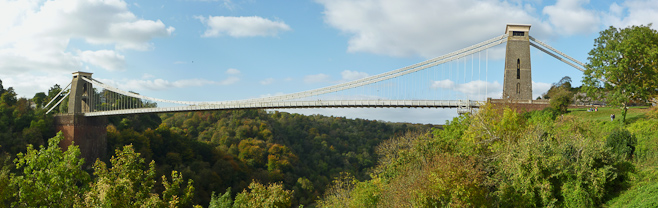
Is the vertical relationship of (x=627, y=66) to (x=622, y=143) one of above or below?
above

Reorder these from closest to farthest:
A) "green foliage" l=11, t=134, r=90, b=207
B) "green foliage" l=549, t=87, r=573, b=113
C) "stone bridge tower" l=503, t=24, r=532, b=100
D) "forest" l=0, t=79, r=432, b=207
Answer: "green foliage" l=11, t=134, r=90, b=207
"forest" l=0, t=79, r=432, b=207
"green foliage" l=549, t=87, r=573, b=113
"stone bridge tower" l=503, t=24, r=532, b=100

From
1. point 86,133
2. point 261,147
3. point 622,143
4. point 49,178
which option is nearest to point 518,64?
point 622,143

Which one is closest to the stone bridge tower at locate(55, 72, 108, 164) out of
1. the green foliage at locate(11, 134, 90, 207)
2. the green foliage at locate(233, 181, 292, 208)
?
the green foliage at locate(233, 181, 292, 208)

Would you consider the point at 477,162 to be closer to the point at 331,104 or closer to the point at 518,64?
the point at 518,64

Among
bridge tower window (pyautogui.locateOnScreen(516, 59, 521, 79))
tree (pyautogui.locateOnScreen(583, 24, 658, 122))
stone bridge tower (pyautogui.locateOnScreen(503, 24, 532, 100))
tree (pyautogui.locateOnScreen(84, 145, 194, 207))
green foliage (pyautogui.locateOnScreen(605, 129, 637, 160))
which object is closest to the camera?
tree (pyautogui.locateOnScreen(84, 145, 194, 207))

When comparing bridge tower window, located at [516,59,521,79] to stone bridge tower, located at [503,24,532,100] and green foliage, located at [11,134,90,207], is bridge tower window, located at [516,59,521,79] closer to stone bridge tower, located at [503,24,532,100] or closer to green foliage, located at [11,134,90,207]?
stone bridge tower, located at [503,24,532,100]

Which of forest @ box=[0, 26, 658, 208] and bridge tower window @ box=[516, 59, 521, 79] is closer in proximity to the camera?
forest @ box=[0, 26, 658, 208]

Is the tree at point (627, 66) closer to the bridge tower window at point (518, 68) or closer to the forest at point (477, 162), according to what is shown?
the forest at point (477, 162)
